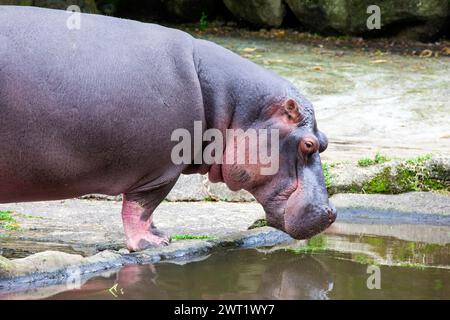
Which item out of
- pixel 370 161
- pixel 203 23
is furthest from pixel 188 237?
pixel 203 23

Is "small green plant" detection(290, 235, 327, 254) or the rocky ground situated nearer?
the rocky ground

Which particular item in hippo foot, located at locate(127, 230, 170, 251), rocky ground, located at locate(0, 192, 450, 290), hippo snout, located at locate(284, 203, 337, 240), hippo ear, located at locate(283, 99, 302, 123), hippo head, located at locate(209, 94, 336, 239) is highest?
hippo ear, located at locate(283, 99, 302, 123)

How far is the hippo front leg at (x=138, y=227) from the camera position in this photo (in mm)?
5090

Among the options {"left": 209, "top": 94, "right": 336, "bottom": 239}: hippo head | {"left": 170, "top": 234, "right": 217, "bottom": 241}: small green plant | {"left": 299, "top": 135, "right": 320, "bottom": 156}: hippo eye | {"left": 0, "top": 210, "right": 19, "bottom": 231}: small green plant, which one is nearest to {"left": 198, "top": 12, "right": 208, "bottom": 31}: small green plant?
{"left": 0, "top": 210, "right": 19, "bottom": 231}: small green plant

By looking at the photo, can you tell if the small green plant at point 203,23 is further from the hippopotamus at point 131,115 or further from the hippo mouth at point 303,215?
the hippo mouth at point 303,215

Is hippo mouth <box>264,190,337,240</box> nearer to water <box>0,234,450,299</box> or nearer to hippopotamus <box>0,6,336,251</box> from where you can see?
hippopotamus <box>0,6,336,251</box>

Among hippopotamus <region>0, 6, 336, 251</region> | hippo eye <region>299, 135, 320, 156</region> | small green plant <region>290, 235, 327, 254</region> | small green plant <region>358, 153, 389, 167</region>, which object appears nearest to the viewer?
hippopotamus <region>0, 6, 336, 251</region>

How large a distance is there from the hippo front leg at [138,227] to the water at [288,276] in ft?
1.02

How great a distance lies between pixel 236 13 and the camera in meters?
14.5

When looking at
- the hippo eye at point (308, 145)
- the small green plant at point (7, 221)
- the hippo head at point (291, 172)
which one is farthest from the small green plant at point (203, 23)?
the hippo eye at point (308, 145)

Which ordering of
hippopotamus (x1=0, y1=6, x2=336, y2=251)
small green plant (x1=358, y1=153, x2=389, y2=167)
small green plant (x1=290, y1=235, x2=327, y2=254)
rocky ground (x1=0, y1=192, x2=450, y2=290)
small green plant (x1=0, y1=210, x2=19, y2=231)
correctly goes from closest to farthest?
rocky ground (x1=0, y1=192, x2=450, y2=290) → hippopotamus (x1=0, y1=6, x2=336, y2=251) → small green plant (x1=290, y1=235, x2=327, y2=254) → small green plant (x1=0, y1=210, x2=19, y2=231) → small green plant (x1=358, y1=153, x2=389, y2=167)

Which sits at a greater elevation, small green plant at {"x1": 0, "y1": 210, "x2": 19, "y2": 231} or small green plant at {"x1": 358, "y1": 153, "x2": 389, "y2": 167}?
small green plant at {"x1": 358, "y1": 153, "x2": 389, "y2": 167}

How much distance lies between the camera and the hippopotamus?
182 inches
